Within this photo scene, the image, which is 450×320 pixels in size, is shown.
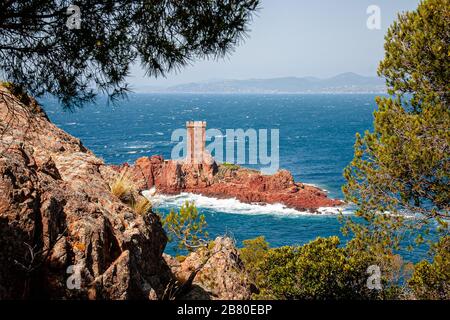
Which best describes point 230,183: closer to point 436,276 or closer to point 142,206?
point 436,276

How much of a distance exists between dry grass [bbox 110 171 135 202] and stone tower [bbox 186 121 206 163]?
6271cm

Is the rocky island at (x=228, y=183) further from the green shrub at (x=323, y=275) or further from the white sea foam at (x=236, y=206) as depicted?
the green shrub at (x=323, y=275)

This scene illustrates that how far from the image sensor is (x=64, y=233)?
6.67m

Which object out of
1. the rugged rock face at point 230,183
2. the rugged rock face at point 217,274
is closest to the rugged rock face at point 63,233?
the rugged rock face at point 217,274

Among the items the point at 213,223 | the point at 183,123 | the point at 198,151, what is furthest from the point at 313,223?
the point at 183,123

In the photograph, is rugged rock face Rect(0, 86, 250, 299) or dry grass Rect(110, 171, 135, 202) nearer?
rugged rock face Rect(0, 86, 250, 299)

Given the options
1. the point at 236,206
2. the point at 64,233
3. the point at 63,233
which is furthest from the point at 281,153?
the point at 63,233

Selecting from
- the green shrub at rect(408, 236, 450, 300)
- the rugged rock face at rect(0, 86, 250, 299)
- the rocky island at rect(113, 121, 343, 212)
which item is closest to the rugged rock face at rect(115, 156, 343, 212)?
the rocky island at rect(113, 121, 343, 212)

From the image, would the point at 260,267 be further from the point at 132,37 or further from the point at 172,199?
the point at 172,199

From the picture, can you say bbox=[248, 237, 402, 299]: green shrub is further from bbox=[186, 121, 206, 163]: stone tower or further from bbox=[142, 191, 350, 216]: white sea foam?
bbox=[186, 121, 206, 163]: stone tower

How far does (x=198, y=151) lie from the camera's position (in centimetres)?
Result: 7562

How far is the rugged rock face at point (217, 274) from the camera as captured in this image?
10062mm

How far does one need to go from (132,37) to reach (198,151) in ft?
226

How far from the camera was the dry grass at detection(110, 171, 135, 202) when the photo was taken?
8.93m
